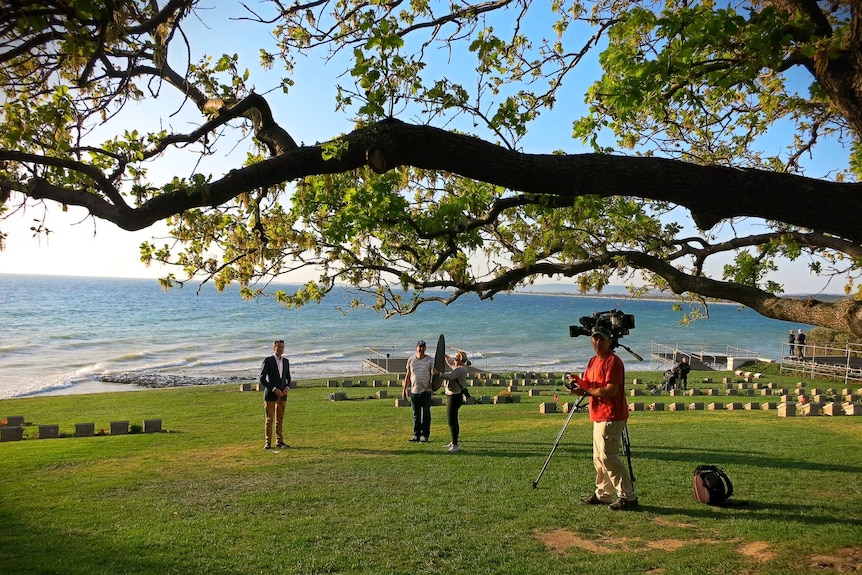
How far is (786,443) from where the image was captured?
40.0 feet

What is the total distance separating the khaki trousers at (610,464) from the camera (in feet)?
25.0

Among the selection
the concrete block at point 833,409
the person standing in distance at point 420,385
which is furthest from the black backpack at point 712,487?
the concrete block at point 833,409

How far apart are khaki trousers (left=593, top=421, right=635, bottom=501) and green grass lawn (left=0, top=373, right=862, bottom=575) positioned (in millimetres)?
313

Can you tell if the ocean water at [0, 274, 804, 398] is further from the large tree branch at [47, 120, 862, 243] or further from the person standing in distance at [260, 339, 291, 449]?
the large tree branch at [47, 120, 862, 243]

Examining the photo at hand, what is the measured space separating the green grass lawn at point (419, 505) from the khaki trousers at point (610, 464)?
1.03 ft

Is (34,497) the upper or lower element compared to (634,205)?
lower

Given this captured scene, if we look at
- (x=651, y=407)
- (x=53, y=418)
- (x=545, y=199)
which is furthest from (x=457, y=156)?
(x=53, y=418)

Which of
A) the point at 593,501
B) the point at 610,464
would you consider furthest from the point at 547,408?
the point at 610,464

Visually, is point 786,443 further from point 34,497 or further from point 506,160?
point 34,497

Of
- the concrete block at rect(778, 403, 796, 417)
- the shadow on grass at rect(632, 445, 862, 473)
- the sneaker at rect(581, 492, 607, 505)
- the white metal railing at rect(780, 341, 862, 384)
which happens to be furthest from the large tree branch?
the white metal railing at rect(780, 341, 862, 384)

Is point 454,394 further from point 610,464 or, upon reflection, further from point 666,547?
point 666,547

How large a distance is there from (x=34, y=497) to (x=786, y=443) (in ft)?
42.4

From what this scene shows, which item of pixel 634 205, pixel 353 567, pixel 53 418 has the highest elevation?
pixel 634 205

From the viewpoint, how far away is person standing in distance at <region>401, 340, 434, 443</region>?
40.0 ft
